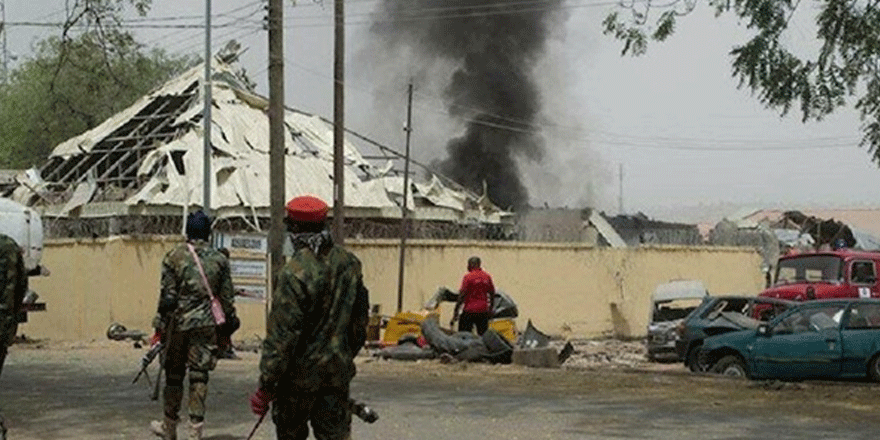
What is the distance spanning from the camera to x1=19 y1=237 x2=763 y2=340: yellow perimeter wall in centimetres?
3022

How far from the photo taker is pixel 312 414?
23.4 ft

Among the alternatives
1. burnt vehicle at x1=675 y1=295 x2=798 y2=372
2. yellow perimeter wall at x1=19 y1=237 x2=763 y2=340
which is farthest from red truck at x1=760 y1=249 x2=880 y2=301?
yellow perimeter wall at x1=19 y1=237 x2=763 y2=340

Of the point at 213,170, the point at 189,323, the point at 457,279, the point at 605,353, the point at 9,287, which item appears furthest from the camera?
the point at 213,170

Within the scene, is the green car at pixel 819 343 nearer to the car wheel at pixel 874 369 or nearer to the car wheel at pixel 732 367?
the car wheel at pixel 874 369

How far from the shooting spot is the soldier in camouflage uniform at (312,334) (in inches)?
273

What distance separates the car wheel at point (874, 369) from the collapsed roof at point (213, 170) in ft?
65.5

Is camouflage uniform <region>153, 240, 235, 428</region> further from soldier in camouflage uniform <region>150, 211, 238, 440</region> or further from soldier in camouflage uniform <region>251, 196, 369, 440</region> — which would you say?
soldier in camouflage uniform <region>251, 196, 369, 440</region>

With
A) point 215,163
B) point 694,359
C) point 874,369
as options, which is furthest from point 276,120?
point 215,163

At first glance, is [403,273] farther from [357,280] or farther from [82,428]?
[357,280]

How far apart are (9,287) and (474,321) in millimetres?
12511

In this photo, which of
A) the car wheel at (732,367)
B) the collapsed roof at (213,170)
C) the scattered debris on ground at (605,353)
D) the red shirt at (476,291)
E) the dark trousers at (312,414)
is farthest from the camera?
the collapsed roof at (213,170)

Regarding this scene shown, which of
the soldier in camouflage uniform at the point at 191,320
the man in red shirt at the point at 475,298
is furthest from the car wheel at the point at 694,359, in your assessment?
the soldier in camouflage uniform at the point at 191,320

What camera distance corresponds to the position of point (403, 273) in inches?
1298

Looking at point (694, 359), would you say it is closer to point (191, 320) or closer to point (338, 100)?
point (338, 100)
